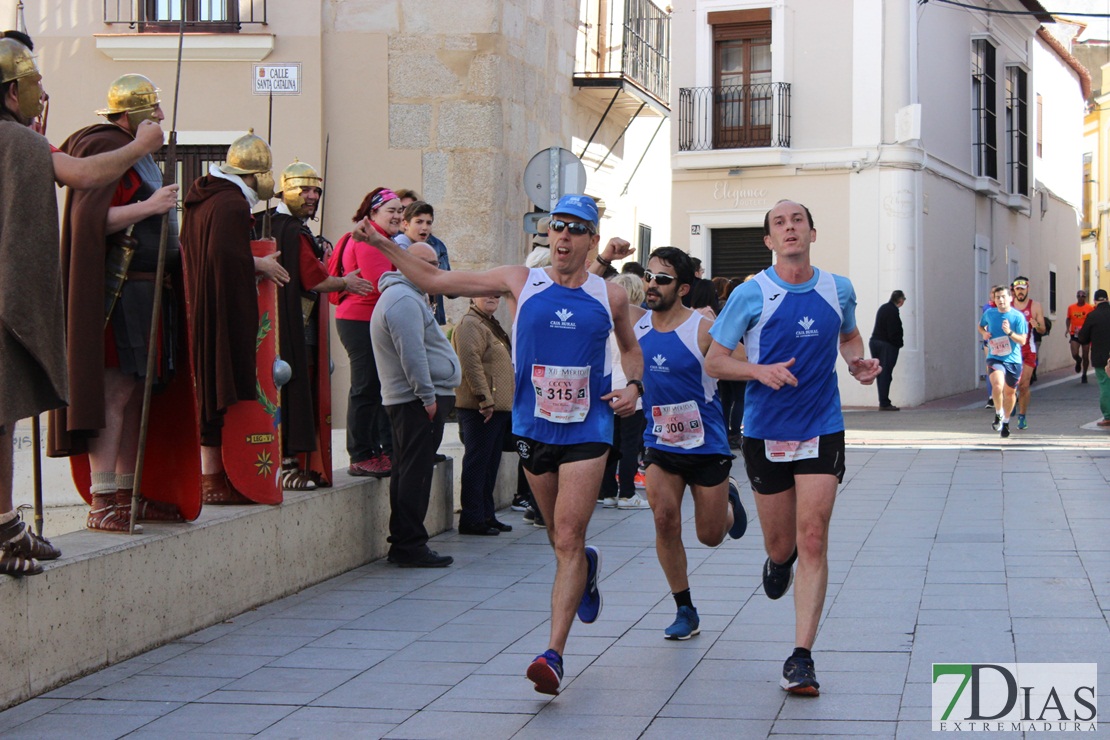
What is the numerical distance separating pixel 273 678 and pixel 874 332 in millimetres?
20910

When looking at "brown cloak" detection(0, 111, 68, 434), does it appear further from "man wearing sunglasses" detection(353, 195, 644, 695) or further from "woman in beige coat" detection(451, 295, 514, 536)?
"woman in beige coat" detection(451, 295, 514, 536)

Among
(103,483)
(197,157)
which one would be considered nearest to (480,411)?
(103,483)

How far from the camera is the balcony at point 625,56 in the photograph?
1736 cm

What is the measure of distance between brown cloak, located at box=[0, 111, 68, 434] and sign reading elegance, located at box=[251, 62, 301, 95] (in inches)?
339

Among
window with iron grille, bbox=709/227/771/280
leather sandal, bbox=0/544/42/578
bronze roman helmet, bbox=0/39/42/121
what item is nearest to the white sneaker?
leather sandal, bbox=0/544/42/578

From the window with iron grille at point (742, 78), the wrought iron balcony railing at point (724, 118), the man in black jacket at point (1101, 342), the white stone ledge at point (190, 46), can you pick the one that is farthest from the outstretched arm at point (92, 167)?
the window with iron grille at point (742, 78)

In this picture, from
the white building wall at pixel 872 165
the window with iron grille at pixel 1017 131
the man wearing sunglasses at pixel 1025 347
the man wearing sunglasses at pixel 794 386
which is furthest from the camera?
the window with iron grille at pixel 1017 131

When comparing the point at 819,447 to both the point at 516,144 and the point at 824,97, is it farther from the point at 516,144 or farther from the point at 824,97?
the point at 824,97

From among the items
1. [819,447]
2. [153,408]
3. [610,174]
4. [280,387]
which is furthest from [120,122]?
[610,174]

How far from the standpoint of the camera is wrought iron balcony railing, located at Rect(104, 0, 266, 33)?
15.4 meters

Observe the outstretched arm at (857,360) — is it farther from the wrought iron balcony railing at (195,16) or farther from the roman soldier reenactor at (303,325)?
the wrought iron balcony railing at (195,16)

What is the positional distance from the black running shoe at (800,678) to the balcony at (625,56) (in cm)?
1192

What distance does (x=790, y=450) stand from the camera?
6.20 meters

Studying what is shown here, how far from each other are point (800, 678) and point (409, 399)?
3.98 meters
